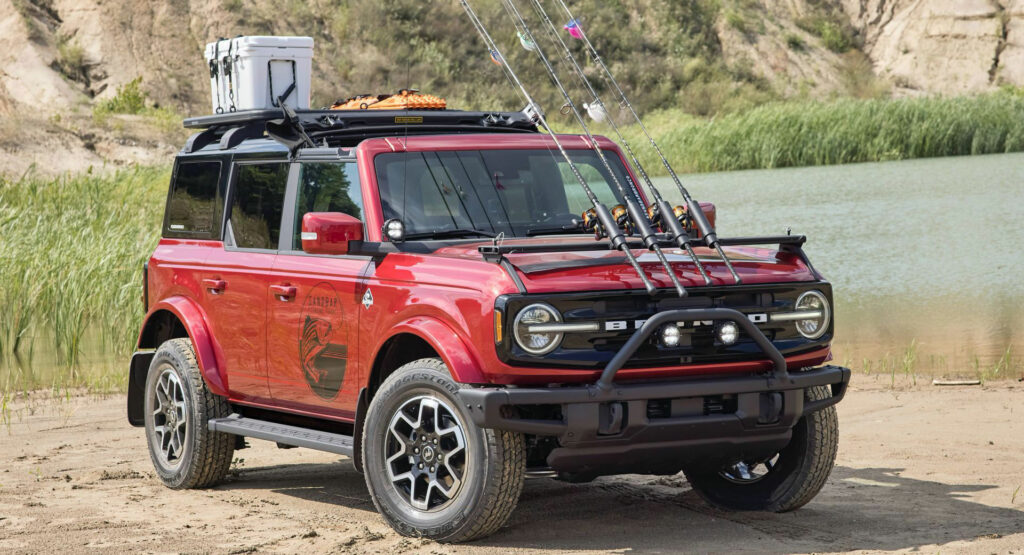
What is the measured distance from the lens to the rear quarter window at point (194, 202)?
8719 millimetres

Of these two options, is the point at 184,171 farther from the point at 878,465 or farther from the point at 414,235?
the point at 878,465

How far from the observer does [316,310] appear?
7.39 m

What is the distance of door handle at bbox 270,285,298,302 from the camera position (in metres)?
7.57

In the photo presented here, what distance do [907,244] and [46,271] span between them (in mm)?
14032

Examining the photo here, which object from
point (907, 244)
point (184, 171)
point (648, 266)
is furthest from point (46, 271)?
point (907, 244)

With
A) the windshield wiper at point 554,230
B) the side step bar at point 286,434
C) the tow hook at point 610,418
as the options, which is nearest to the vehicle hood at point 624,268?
the windshield wiper at point 554,230

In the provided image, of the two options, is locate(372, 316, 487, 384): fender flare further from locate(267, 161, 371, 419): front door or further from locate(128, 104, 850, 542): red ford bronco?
locate(267, 161, 371, 419): front door

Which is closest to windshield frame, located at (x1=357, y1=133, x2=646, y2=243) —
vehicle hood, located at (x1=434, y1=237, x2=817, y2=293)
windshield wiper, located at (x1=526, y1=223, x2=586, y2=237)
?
windshield wiper, located at (x1=526, y1=223, x2=586, y2=237)

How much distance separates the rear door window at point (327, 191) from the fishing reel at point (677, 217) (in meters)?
1.49

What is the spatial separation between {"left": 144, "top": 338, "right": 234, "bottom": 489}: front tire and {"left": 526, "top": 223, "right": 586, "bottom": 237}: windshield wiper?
6.93 ft

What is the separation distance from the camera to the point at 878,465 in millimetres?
8664

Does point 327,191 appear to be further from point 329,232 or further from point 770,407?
point 770,407

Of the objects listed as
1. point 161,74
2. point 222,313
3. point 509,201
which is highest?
point 161,74

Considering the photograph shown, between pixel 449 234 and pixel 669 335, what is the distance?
59.2 inches
